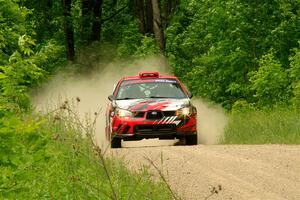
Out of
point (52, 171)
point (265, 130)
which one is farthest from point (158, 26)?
point (52, 171)

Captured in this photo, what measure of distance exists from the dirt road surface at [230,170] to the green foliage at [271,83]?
10.5 meters

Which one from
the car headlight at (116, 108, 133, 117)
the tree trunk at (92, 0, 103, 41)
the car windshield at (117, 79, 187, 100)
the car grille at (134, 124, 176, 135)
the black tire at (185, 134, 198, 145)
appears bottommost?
the black tire at (185, 134, 198, 145)

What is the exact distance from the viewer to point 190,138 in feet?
59.2

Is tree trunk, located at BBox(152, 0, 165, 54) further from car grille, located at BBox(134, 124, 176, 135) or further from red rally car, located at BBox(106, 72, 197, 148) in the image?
car grille, located at BBox(134, 124, 176, 135)

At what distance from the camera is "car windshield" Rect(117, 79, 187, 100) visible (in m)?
18.3

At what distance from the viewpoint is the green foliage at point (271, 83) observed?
1029 inches

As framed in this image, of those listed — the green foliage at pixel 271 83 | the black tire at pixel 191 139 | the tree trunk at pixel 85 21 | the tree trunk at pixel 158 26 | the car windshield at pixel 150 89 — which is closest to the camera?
the black tire at pixel 191 139

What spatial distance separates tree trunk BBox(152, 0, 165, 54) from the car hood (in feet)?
58.5

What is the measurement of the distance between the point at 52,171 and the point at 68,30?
30953 millimetres

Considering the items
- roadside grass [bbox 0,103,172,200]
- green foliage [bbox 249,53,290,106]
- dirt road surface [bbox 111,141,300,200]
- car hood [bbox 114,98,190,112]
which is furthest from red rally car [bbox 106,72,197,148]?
green foliage [bbox 249,53,290,106]

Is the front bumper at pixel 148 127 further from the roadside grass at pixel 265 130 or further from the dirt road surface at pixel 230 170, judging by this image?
the roadside grass at pixel 265 130

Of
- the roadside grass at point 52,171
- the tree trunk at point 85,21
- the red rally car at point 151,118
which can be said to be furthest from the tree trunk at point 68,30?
the roadside grass at point 52,171

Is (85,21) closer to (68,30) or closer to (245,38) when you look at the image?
(68,30)

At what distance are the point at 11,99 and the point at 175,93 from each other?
6786 mm
